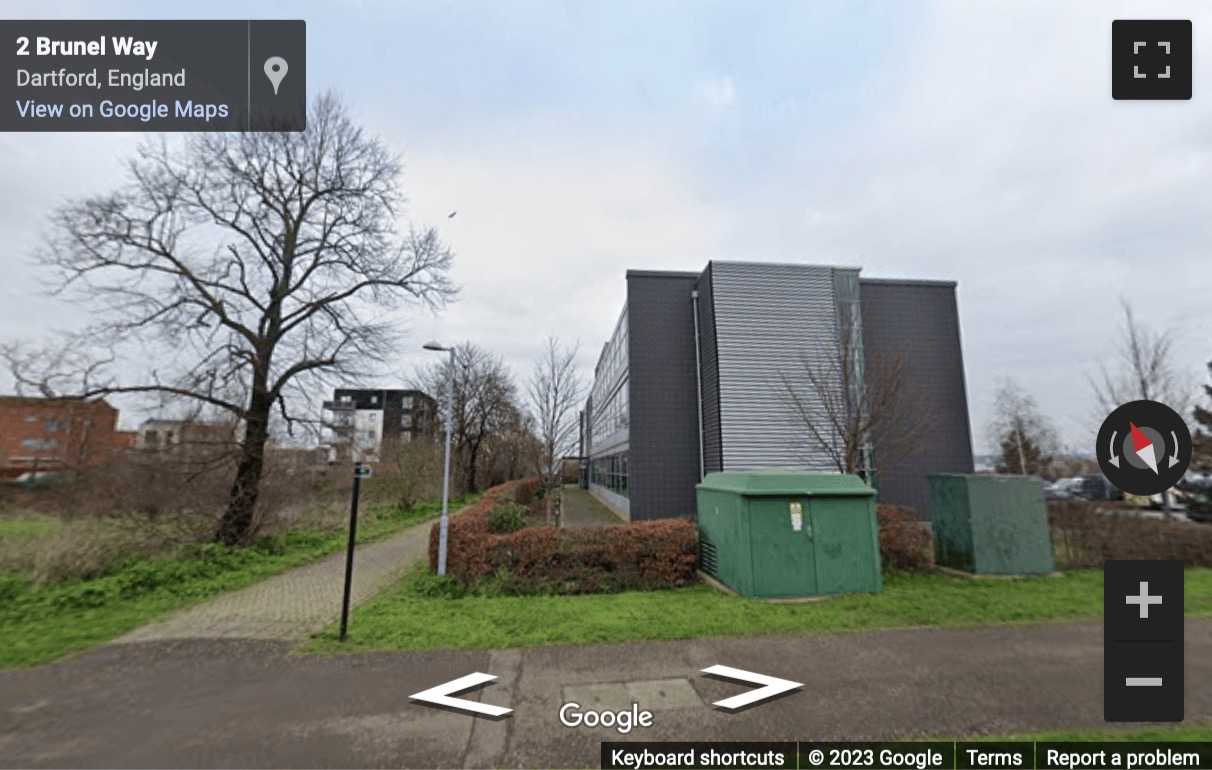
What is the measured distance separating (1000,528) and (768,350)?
8344 millimetres

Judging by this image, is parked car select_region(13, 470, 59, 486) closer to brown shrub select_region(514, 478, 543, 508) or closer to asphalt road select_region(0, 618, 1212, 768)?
asphalt road select_region(0, 618, 1212, 768)

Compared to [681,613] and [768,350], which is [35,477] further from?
[768,350]

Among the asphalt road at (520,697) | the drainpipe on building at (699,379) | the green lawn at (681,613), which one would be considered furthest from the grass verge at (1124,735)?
the drainpipe on building at (699,379)

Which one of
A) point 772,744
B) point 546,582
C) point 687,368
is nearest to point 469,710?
point 772,744

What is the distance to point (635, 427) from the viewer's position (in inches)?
650

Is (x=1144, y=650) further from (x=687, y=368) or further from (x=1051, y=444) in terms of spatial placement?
(x=1051, y=444)

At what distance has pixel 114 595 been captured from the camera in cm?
821

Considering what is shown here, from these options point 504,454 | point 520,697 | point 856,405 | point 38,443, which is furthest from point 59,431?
point 504,454

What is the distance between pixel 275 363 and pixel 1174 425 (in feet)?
53.3

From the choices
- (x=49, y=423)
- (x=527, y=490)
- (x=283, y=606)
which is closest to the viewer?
(x=283, y=606)

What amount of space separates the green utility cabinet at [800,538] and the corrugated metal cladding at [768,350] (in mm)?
7097

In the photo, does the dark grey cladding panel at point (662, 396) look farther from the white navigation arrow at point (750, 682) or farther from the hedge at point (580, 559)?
the white navigation arrow at point (750, 682)

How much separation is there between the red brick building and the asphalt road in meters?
8.10

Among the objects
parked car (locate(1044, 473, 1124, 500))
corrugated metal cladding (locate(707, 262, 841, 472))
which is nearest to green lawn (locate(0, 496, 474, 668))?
corrugated metal cladding (locate(707, 262, 841, 472))
